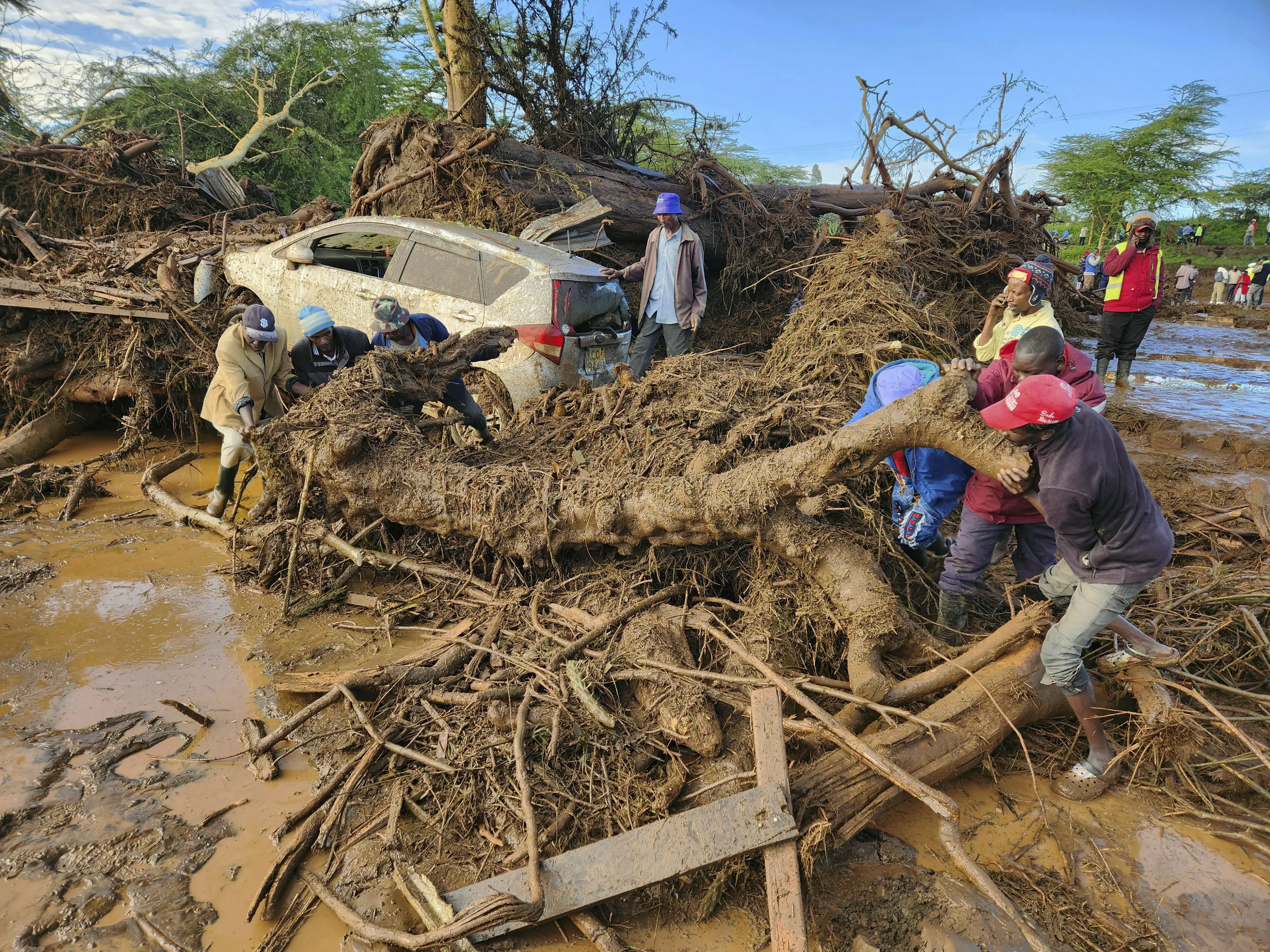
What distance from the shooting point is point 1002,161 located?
10055 millimetres

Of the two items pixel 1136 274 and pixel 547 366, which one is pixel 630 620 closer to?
pixel 547 366

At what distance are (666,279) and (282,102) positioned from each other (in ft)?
60.2

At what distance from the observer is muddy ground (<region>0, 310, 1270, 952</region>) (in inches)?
89.2

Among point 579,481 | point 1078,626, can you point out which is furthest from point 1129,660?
point 579,481

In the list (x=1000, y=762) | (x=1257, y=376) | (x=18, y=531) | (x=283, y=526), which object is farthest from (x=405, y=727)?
(x=1257, y=376)

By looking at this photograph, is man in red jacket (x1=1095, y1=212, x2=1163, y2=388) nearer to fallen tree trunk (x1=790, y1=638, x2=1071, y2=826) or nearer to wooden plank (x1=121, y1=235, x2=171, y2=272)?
fallen tree trunk (x1=790, y1=638, x2=1071, y2=826)

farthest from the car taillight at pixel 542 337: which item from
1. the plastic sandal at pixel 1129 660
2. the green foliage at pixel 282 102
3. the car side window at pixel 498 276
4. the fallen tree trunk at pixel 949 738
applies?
the green foliage at pixel 282 102

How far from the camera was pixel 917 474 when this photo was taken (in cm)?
358

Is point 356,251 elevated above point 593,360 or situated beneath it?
elevated above

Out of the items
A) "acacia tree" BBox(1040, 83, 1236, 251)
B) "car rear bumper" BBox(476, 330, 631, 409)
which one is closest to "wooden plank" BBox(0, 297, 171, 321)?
"car rear bumper" BBox(476, 330, 631, 409)

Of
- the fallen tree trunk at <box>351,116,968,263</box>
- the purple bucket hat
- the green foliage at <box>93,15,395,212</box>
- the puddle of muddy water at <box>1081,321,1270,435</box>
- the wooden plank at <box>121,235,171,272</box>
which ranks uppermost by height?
the green foliage at <box>93,15,395,212</box>

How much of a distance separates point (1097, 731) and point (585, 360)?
4394 millimetres

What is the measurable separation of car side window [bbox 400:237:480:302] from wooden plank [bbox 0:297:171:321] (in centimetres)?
304

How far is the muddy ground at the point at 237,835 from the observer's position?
2.27 m
